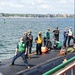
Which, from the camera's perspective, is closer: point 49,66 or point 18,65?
point 49,66

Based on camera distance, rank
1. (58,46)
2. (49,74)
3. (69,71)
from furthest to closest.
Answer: (58,46)
(69,71)
(49,74)

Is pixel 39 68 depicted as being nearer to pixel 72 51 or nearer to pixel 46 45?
pixel 72 51

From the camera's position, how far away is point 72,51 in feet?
66.8

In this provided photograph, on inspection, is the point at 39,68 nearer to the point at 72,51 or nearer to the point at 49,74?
the point at 49,74

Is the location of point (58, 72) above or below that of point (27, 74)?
above

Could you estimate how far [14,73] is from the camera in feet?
43.9

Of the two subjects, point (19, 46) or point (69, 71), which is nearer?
point (69, 71)

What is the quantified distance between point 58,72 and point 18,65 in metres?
8.01

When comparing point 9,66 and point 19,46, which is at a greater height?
point 19,46

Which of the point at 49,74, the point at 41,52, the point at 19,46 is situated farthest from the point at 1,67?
the point at 49,74

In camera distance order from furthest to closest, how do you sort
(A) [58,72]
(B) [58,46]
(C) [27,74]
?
(B) [58,46], (C) [27,74], (A) [58,72]

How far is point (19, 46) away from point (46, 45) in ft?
27.5

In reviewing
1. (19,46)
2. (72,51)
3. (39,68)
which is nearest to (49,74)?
(39,68)

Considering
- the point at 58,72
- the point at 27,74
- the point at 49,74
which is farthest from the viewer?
the point at 27,74
